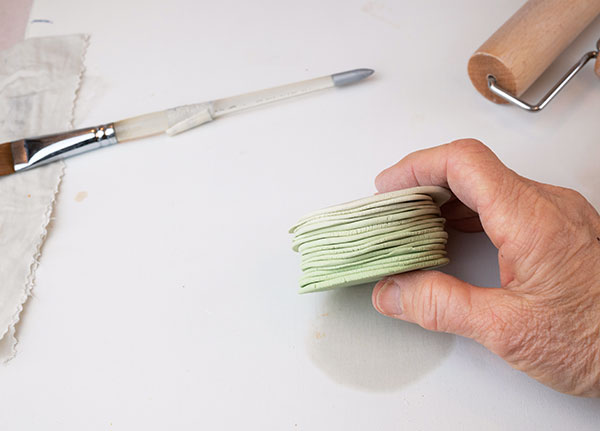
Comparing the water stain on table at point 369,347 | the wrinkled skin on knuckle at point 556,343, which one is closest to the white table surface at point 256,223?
the water stain on table at point 369,347

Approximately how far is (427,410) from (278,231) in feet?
1.53

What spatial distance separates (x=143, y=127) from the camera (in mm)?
1324

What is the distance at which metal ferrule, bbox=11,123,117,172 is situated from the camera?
1.28 metres

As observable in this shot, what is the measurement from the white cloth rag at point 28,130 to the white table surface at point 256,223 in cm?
3

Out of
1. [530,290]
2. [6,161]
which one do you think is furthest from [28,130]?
[530,290]

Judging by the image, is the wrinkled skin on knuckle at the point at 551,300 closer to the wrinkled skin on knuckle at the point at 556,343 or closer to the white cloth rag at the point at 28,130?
the wrinkled skin on knuckle at the point at 556,343

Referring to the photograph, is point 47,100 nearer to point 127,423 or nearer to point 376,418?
point 127,423

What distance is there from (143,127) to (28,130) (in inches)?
12.0

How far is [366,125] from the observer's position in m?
1.32

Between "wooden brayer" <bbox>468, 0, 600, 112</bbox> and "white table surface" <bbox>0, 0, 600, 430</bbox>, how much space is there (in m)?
0.08

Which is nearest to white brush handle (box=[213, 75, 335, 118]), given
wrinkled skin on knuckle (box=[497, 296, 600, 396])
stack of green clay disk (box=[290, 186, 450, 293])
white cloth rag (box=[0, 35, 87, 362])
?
white cloth rag (box=[0, 35, 87, 362])

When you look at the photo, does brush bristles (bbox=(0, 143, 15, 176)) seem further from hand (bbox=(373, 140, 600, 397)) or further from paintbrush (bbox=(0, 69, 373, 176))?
hand (bbox=(373, 140, 600, 397))

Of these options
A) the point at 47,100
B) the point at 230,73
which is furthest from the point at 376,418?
the point at 47,100

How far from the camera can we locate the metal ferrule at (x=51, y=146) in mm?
1277
